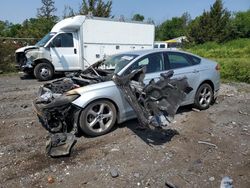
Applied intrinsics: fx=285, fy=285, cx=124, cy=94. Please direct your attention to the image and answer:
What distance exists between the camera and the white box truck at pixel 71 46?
12641 mm

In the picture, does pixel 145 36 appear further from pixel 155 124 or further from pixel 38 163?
pixel 38 163

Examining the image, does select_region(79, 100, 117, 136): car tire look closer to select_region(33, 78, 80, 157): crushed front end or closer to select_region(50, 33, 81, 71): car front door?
select_region(33, 78, 80, 157): crushed front end

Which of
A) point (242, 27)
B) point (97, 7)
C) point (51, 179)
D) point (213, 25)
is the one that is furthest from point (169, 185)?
point (242, 27)

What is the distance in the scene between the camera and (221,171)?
417 cm

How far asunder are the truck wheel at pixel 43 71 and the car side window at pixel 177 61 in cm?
770

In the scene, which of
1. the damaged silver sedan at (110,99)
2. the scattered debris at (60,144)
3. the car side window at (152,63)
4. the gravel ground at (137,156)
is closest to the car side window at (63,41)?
the gravel ground at (137,156)

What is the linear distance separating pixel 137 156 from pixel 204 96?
3.25 meters

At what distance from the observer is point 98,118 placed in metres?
5.40

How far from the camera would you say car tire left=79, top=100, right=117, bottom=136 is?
5.23 metres

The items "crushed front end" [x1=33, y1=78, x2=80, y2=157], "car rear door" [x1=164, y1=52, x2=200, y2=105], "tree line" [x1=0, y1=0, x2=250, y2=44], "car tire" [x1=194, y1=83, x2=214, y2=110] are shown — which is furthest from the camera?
"tree line" [x1=0, y1=0, x2=250, y2=44]

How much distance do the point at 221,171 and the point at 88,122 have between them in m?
2.47

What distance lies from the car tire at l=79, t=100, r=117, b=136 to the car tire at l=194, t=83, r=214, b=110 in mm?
2445

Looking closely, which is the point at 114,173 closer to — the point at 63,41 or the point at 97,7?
the point at 63,41

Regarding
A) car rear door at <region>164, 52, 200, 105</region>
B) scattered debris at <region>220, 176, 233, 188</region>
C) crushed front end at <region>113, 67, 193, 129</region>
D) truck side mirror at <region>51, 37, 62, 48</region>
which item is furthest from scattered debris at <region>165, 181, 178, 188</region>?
truck side mirror at <region>51, 37, 62, 48</region>
